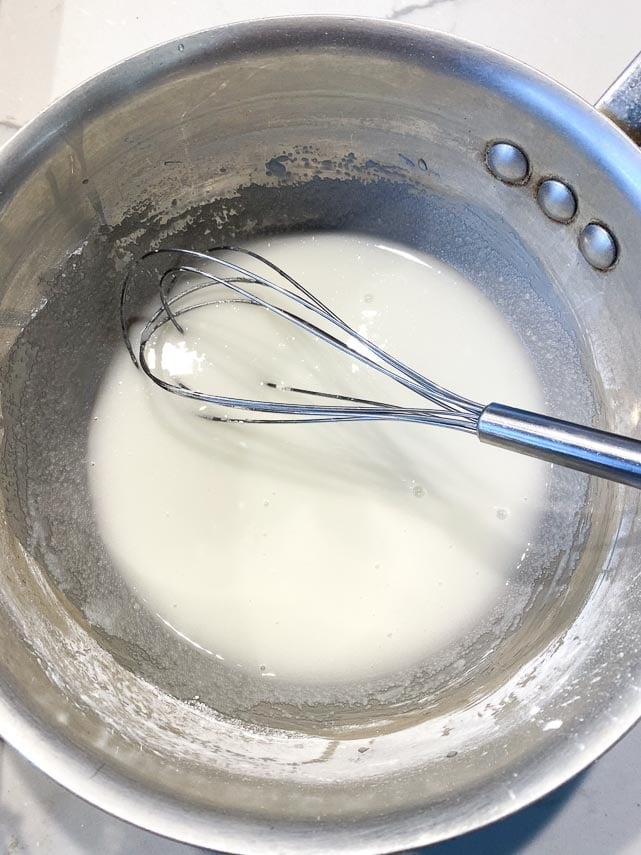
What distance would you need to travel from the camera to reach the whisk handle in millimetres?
483

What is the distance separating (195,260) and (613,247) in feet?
1.34

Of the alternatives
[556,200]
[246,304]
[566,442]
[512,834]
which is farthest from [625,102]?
[512,834]

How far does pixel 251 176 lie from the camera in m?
0.72

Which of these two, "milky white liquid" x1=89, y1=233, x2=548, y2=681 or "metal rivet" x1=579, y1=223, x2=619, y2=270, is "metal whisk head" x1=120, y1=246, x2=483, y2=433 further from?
"metal rivet" x1=579, y1=223, x2=619, y2=270

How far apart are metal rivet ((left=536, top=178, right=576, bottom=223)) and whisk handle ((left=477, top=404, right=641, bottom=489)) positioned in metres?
0.20

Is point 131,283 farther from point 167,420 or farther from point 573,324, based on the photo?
point 573,324

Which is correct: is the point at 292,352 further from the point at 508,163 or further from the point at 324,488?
the point at 508,163

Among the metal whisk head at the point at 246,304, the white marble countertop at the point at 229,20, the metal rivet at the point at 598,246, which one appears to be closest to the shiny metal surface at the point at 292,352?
the metal whisk head at the point at 246,304

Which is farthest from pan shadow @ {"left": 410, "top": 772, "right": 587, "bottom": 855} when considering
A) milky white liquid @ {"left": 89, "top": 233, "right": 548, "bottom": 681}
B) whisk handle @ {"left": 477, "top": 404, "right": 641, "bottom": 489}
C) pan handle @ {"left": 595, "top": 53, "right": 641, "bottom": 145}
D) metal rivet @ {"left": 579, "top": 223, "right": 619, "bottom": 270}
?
pan handle @ {"left": 595, "top": 53, "right": 641, "bottom": 145}

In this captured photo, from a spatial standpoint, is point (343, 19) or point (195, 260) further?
point (195, 260)

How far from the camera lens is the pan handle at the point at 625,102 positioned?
1.88ft

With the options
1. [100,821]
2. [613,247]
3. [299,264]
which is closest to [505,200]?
[613,247]

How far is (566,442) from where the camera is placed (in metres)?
0.50

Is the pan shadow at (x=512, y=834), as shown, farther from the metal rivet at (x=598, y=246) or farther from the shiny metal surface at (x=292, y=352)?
the metal rivet at (x=598, y=246)
